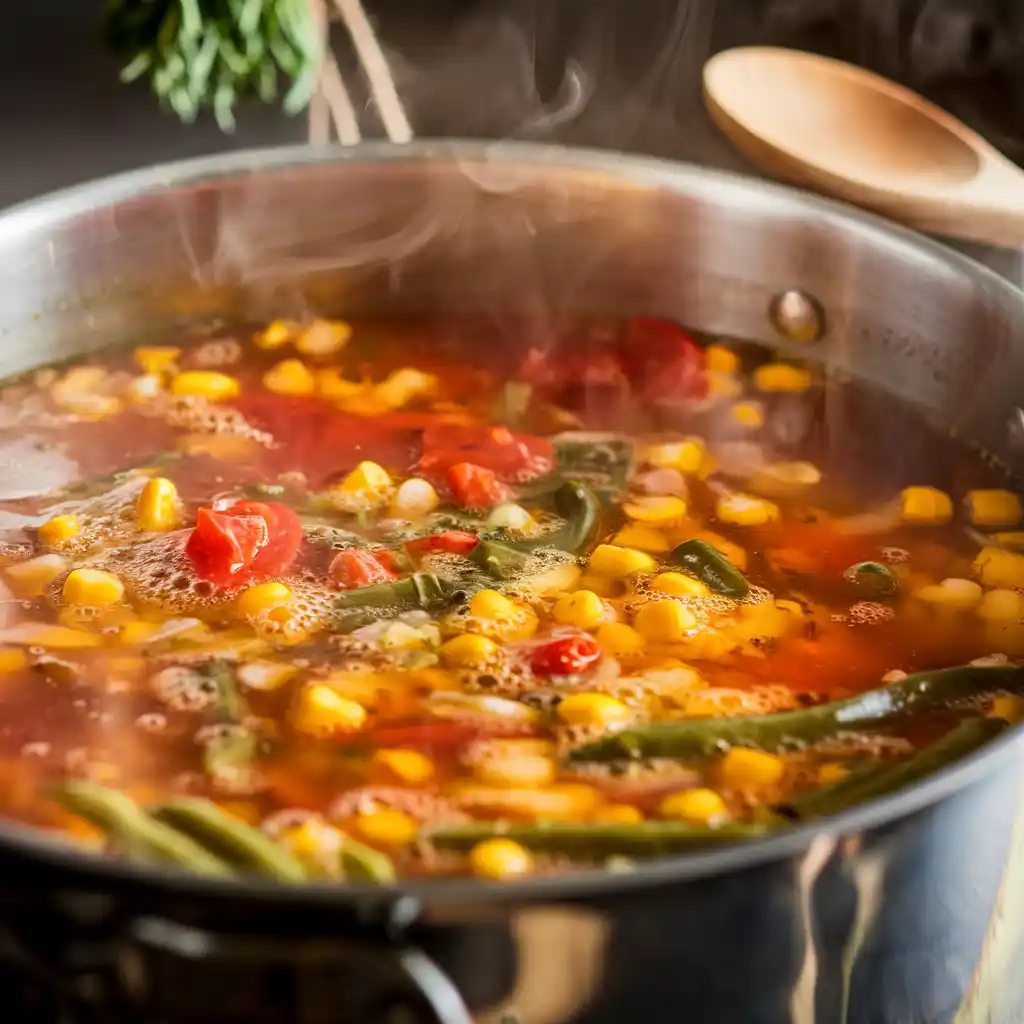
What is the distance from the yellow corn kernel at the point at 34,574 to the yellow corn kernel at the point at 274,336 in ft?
2.33

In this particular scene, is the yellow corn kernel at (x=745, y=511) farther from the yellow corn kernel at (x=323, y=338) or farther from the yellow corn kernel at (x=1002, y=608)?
the yellow corn kernel at (x=323, y=338)

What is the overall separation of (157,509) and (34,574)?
19 centimetres

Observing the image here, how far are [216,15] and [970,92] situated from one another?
1.58m

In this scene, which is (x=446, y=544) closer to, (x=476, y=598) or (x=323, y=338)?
(x=476, y=598)

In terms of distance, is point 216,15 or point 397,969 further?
point 216,15

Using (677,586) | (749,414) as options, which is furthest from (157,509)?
(749,414)

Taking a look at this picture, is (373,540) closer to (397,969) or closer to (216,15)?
(397,969)

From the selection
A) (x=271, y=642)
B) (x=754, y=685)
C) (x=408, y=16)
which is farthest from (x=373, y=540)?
(x=408, y=16)

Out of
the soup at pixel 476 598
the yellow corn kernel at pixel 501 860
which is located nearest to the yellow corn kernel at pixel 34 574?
the soup at pixel 476 598

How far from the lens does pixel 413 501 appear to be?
2006mm

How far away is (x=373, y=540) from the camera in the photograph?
1.91 meters

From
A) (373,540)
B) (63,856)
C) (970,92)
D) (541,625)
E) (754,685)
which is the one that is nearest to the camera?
(63,856)

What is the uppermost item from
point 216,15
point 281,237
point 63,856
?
point 216,15

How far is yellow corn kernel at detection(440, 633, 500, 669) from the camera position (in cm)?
164
